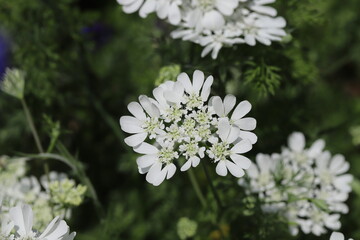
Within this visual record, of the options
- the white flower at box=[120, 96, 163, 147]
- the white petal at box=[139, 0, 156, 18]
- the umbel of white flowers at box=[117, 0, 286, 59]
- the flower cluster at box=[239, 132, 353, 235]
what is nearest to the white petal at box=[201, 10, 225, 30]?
the umbel of white flowers at box=[117, 0, 286, 59]

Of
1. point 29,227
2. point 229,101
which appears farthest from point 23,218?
point 229,101

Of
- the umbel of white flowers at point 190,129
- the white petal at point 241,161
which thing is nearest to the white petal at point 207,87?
the umbel of white flowers at point 190,129

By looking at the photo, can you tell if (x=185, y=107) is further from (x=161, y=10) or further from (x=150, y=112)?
(x=161, y=10)

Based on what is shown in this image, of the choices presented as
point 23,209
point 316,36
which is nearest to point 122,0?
point 23,209

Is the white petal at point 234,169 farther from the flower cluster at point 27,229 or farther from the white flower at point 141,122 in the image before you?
the flower cluster at point 27,229

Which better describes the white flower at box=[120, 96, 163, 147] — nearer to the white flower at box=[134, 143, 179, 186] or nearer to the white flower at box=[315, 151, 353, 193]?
the white flower at box=[134, 143, 179, 186]


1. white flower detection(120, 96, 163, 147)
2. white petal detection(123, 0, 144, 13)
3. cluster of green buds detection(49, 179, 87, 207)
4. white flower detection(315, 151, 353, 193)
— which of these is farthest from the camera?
white flower detection(315, 151, 353, 193)
